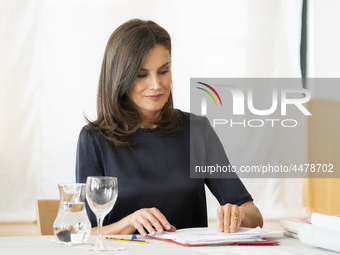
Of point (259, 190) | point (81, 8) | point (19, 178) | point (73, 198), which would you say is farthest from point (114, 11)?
point (73, 198)

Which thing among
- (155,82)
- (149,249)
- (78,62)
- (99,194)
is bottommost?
(149,249)

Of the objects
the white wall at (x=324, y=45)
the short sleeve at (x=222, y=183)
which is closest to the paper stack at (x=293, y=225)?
the short sleeve at (x=222, y=183)

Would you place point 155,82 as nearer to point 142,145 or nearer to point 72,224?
point 142,145

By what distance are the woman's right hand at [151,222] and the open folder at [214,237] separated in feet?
0.06

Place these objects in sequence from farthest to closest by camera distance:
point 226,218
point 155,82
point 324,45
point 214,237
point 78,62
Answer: point 324,45, point 78,62, point 155,82, point 226,218, point 214,237

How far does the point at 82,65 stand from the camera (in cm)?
369

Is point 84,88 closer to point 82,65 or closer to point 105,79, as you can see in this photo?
point 82,65

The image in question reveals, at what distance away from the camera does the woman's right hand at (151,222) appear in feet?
4.54

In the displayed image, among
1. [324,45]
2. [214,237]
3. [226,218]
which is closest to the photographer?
[214,237]

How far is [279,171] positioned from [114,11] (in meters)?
1.74

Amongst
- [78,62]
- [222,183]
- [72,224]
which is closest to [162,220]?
[72,224]

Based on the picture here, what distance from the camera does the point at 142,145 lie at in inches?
75.9

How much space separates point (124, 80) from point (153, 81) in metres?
0.11

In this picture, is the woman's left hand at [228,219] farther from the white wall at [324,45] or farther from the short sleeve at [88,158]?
the white wall at [324,45]
